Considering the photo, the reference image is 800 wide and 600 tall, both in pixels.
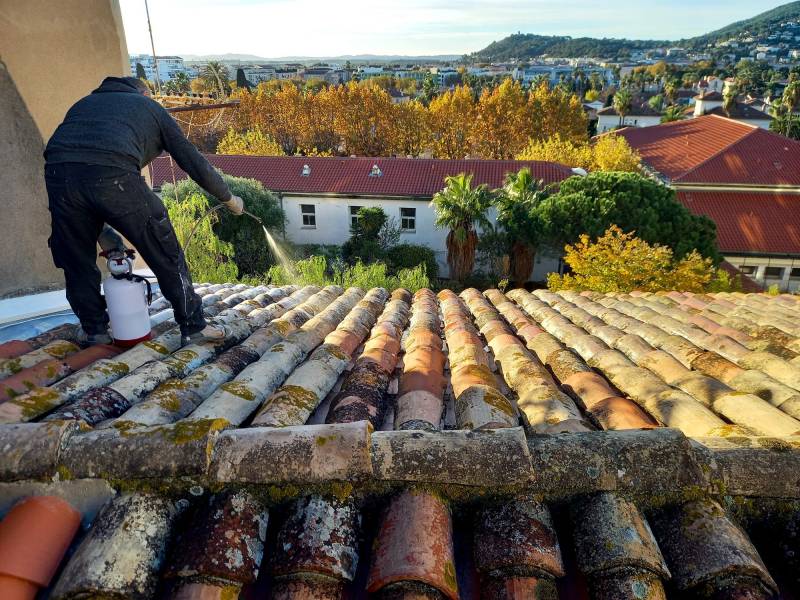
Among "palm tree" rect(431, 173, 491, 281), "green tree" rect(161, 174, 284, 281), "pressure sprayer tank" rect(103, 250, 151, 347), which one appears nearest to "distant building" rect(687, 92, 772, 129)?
"palm tree" rect(431, 173, 491, 281)

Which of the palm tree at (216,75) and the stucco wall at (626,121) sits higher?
the palm tree at (216,75)

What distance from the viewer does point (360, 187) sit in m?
26.4

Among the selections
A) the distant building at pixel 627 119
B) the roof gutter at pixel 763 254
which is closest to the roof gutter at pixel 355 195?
the roof gutter at pixel 763 254

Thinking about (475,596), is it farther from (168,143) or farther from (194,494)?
(168,143)

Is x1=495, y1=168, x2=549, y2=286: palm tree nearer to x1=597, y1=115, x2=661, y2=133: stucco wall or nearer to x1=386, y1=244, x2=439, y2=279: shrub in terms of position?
x1=386, y1=244, x2=439, y2=279: shrub

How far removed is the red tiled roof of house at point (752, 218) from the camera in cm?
2547

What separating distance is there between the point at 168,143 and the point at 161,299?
7.67 ft

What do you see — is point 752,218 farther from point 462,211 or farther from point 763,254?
point 462,211

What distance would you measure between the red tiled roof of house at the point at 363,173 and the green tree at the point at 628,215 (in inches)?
184

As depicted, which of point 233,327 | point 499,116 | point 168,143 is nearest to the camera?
point 168,143

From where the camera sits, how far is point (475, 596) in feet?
5.74

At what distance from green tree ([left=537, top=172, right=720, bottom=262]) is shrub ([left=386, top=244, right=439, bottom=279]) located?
5470 mm

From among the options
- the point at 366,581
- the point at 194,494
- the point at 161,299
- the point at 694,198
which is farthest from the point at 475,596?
the point at 694,198

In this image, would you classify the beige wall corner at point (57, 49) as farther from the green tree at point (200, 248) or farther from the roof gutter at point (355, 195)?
the roof gutter at point (355, 195)
